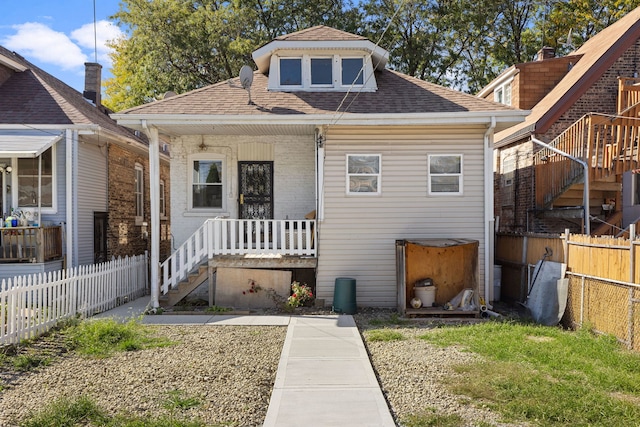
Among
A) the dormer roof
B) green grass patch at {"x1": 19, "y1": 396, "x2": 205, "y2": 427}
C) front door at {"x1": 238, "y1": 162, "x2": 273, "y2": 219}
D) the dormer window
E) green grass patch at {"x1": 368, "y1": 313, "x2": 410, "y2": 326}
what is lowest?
green grass patch at {"x1": 368, "y1": 313, "x2": 410, "y2": 326}

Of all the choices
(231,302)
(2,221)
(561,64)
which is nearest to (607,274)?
(231,302)

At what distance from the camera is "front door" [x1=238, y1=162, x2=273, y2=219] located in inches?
525

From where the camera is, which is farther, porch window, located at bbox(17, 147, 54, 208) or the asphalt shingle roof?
porch window, located at bbox(17, 147, 54, 208)

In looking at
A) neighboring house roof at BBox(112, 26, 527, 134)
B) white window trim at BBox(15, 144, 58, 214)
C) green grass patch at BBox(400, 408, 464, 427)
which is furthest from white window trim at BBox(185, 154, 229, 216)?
green grass patch at BBox(400, 408, 464, 427)

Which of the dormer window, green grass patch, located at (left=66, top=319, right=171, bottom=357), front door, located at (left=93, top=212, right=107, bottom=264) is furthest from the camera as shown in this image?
front door, located at (left=93, top=212, right=107, bottom=264)

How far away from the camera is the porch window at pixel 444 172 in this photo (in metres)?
11.8

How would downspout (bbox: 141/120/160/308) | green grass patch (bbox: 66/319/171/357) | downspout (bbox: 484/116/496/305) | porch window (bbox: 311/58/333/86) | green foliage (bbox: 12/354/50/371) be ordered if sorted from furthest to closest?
porch window (bbox: 311/58/333/86) → downspout (bbox: 484/116/496/305) → downspout (bbox: 141/120/160/308) → green grass patch (bbox: 66/319/171/357) → green foliage (bbox: 12/354/50/371)

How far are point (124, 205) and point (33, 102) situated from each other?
413cm

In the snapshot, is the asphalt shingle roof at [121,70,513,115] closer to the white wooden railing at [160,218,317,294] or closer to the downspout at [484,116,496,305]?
the downspout at [484,116,496,305]

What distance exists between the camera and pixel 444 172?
1185 cm

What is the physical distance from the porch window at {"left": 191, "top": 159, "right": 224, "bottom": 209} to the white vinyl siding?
3211mm

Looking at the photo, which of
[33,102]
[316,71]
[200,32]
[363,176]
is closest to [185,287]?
[363,176]

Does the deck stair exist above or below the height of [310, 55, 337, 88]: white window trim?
below

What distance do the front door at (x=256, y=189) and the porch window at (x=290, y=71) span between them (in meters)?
2.06
